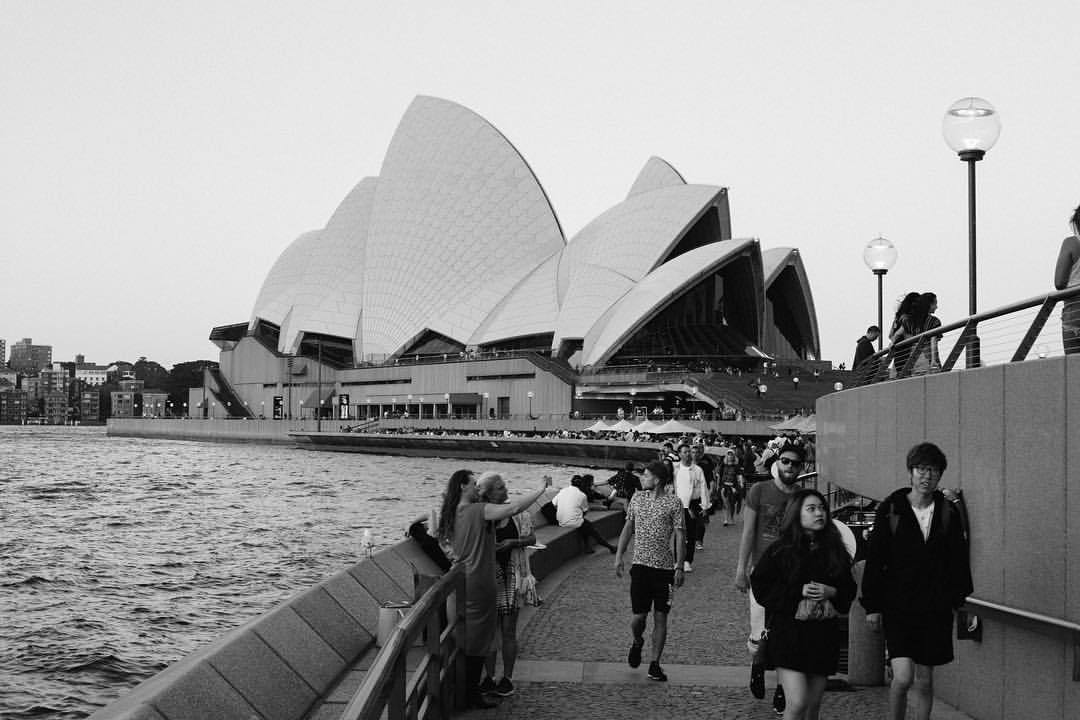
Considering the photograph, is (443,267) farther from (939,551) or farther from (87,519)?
(939,551)

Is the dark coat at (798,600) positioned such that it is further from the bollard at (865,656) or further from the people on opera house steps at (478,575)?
the bollard at (865,656)

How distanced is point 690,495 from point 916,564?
8.16 meters

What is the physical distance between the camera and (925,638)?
489 centimetres

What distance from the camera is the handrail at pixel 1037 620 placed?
495 centimetres

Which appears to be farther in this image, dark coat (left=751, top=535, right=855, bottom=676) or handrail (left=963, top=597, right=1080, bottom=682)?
handrail (left=963, top=597, right=1080, bottom=682)

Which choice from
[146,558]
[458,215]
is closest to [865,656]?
[146,558]


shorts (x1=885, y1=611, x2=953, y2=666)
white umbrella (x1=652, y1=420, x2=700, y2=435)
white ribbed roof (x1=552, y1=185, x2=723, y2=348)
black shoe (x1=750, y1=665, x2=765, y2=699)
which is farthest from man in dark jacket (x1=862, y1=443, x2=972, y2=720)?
white ribbed roof (x1=552, y1=185, x2=723, y2=348)

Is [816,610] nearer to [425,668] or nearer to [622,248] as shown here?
[425,668]

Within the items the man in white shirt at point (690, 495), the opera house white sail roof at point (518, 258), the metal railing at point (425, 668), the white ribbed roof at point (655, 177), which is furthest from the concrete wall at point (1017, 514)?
the white ribbed roof at point (655, 177)

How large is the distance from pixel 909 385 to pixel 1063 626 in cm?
305

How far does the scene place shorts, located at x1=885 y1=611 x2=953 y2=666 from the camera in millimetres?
4891

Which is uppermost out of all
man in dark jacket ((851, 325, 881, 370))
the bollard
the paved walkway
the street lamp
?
the street lamp

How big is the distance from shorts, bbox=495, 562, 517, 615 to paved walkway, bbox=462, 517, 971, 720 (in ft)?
1.63

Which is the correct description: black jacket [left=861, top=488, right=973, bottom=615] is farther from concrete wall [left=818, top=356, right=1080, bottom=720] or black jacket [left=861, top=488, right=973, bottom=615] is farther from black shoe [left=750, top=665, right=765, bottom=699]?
black shoe [left=750, top=665, right=765, bottom=699]
